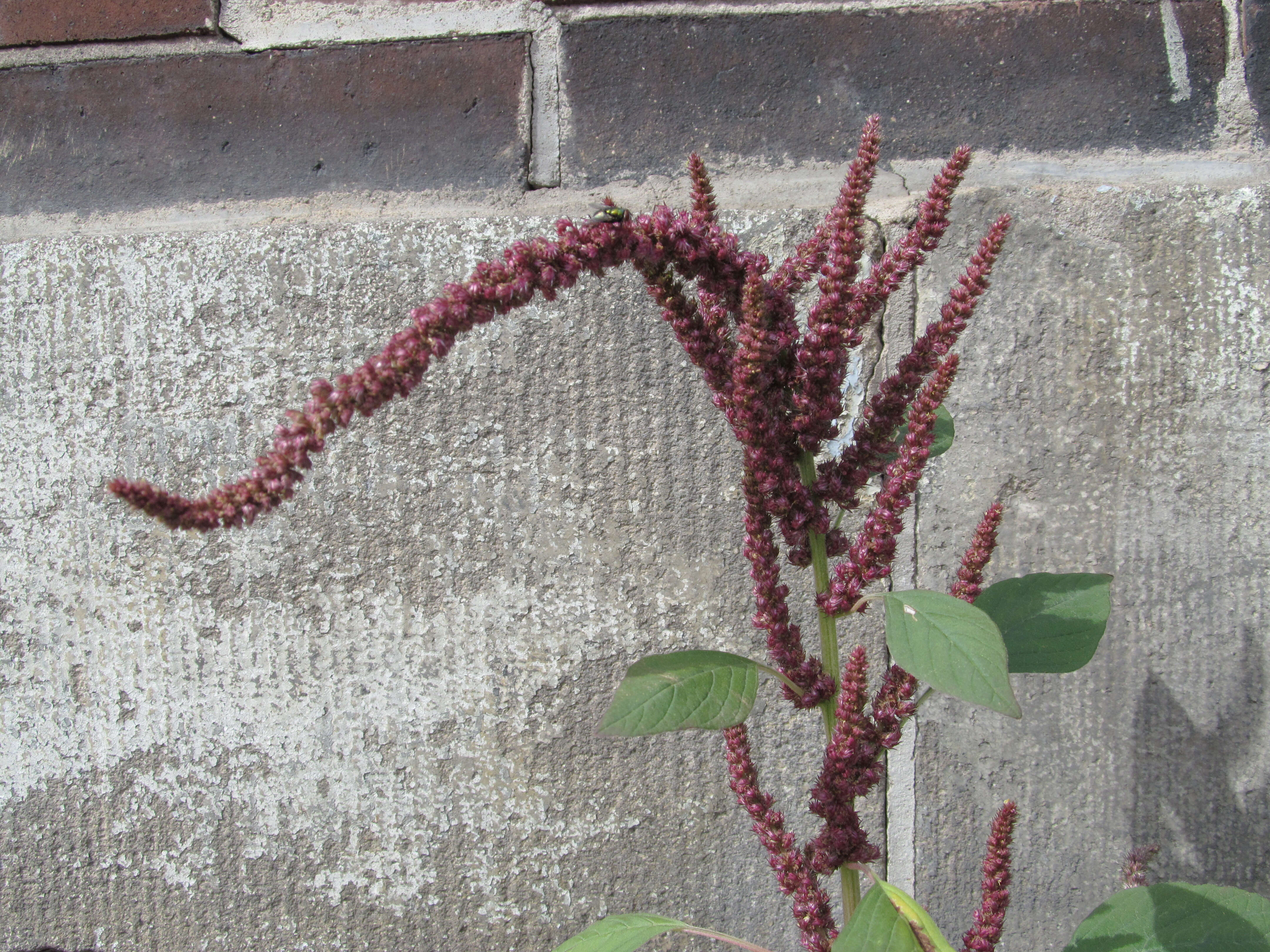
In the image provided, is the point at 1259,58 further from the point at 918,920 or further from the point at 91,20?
the point at 91,20

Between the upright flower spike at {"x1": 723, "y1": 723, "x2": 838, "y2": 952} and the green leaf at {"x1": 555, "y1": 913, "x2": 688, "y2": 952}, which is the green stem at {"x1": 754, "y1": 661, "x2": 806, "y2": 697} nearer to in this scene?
the upright flower spike at {"x1": 723, "y1": 723, "x2": 838, "y2": 952}

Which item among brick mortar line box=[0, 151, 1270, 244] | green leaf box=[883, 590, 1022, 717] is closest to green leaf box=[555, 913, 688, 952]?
green leaf box=[883, 590, 1022, 717]

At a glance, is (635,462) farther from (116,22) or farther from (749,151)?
(116,22)

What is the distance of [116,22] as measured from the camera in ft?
3.88

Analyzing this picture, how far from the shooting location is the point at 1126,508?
107 centimetres

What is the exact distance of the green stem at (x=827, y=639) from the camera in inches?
24.5

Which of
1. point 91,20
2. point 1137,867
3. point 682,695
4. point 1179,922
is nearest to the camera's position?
point 682,695

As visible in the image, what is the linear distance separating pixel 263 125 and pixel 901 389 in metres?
1.00

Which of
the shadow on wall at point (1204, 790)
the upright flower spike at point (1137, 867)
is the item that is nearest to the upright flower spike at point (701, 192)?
the upright flower spike at point (1137, 867)

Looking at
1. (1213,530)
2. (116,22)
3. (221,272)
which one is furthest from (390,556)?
(1213,530)

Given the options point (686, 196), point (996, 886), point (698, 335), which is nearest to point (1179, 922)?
point (996, 886)

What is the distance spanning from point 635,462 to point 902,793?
1.89 feet

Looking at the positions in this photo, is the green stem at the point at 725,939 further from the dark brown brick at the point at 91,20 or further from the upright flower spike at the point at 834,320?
the dark brown brick at the point at 91,20

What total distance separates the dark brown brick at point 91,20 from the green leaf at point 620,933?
4.12 ft
